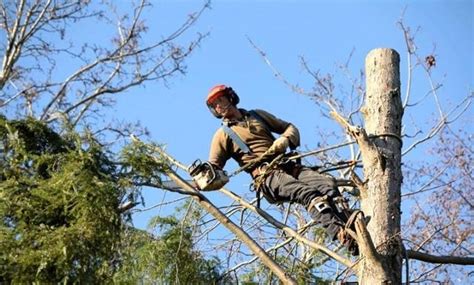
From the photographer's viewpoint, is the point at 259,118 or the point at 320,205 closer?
the point at 320,205

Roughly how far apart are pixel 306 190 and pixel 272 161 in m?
0.34

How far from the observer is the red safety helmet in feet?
19.4

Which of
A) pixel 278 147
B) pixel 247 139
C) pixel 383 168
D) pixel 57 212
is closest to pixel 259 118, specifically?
pixel 247 139

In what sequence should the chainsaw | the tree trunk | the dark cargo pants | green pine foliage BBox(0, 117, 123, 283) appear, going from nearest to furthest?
green pine foliage BBox(0, 117, 123, 283) < the tree trunk < the dark cargo pants < the chainsaw

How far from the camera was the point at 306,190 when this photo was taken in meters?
5.35

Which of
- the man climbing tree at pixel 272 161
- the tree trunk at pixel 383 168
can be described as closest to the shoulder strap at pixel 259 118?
the man climbing tree at pixel 272 161

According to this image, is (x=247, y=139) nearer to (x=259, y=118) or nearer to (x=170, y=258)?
(x=259, y=118)

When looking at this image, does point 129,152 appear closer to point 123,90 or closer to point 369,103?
point 369,103

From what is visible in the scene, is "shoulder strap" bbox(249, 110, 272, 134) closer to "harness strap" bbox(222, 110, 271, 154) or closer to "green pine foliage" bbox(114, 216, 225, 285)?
"harness strap" bbox(222, 110, 271, 154)

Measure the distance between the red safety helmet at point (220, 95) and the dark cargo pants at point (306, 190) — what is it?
626mm

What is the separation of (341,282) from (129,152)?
1.36 meters

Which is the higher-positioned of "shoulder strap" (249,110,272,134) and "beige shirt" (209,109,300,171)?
"shoulder strap" (249,110,272,134)

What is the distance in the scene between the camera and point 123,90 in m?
13.8

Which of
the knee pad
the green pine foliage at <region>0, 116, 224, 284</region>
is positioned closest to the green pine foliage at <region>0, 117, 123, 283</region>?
the green pine foliage at <region>0, 116, 224, 284</region>
